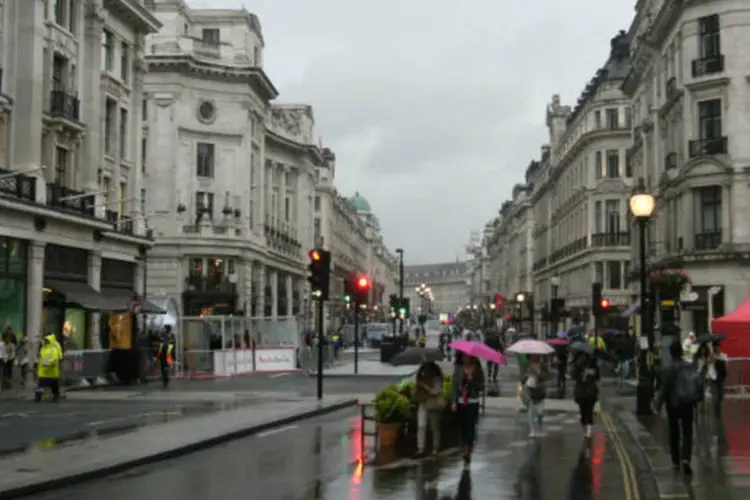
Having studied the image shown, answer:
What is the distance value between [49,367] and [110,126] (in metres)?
22.6

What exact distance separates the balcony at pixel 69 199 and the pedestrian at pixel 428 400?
89.9 ft

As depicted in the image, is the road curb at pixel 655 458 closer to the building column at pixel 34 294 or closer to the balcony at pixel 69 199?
the building column at pixel 34 294

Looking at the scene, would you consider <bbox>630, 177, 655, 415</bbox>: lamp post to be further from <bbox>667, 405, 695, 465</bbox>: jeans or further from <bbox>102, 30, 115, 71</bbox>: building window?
<bbox>102, 30, 115, 71</bbox>: building window

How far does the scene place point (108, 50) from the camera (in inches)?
1922

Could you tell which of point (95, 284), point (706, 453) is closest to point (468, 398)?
point (706, 453)

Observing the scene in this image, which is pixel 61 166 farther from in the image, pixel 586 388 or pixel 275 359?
pixel 586 388

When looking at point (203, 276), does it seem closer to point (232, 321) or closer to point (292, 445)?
point (232, 321)

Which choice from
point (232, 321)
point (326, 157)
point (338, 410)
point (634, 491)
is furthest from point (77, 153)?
point (326, 157)

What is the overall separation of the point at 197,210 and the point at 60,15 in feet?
98.3

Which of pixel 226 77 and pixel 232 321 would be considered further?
pixel 226 77

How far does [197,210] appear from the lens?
7200 centimetres

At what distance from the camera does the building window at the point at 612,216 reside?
78500mm

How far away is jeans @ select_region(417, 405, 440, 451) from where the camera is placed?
1702cm

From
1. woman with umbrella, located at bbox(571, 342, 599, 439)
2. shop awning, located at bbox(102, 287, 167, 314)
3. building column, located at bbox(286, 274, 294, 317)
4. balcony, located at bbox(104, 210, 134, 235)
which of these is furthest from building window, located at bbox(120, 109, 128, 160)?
building column, located at bbox(286, 274, 294, 317)
